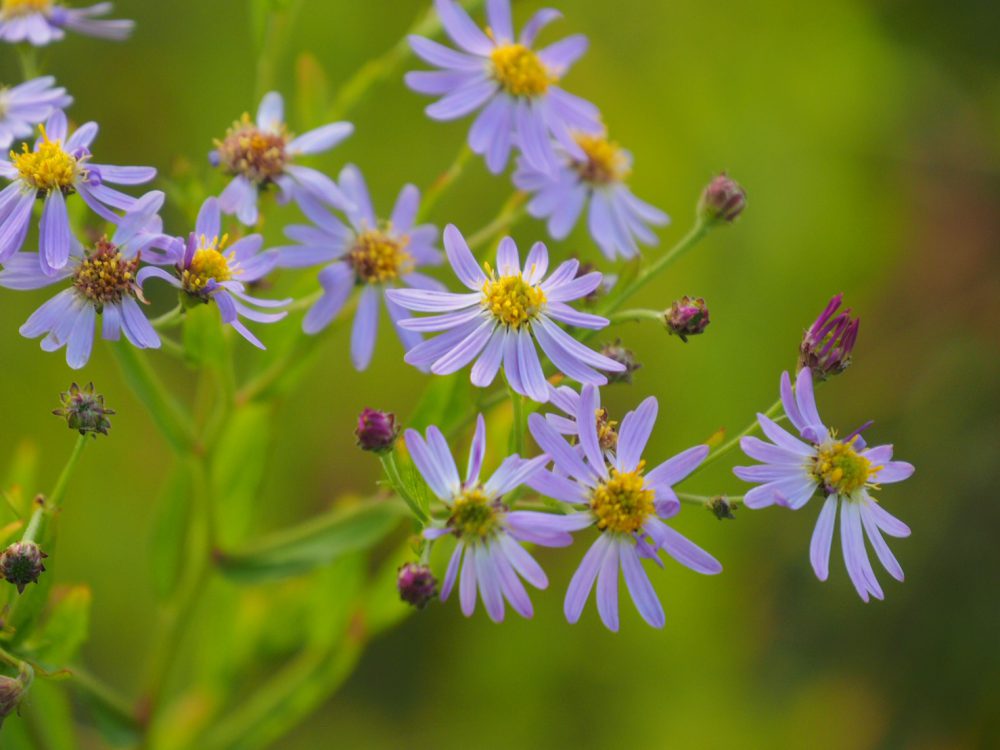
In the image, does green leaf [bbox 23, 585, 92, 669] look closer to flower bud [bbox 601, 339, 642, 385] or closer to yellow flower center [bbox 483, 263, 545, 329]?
yellow flower center [bbox 483, 263, 545, 329]

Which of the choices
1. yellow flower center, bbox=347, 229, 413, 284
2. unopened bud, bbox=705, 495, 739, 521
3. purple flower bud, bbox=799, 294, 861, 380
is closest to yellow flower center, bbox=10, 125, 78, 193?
yellow flower center, bbox=347, 229, 413, 284

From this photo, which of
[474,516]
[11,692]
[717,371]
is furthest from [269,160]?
[717,371]

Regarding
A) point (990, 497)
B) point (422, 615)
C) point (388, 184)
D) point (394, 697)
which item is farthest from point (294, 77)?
point (990, 497)

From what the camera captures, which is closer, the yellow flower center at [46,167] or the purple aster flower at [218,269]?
the purple aster flower at [218,269]

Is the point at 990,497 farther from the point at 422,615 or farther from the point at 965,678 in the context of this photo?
the point at 422,615

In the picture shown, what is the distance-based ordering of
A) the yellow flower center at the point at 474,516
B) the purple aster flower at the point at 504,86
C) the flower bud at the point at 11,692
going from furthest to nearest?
the purple aster flower at the point at 504,86, the yellow flower center at the point at 474,516, the flower bud at the point at 11,692

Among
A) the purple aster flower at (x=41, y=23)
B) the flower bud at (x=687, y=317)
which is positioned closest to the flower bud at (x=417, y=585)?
the flower bud at (x=687, y=317)

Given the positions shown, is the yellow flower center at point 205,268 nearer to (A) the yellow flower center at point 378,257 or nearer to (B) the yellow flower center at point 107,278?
(B) the yellow flower center at point 107,278
